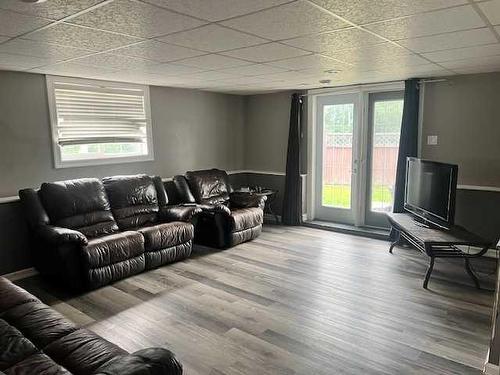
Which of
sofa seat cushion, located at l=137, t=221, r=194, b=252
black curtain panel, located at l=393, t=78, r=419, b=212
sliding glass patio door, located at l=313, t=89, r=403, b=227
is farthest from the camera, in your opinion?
sliding glass patio door, located at l=313, t=89, r=403, b=227

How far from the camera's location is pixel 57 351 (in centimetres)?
187

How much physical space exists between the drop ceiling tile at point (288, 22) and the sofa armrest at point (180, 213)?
8.65 feet

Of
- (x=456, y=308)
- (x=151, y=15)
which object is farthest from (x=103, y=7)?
(x=456, y=308)

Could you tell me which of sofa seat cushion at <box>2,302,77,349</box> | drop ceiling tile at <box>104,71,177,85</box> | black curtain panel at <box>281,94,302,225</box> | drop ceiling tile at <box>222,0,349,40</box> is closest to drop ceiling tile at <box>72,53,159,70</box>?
drop ceiling tile at <box>104,71,177,85</box>

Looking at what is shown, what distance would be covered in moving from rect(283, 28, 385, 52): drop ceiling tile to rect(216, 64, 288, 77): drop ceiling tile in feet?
2.93

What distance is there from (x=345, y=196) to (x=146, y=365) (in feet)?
16.0

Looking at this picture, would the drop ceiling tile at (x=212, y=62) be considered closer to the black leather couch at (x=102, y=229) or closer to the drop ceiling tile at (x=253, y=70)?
the drop ceiling tile at (x=253, y=70)

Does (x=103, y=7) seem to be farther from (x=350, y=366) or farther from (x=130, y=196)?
(x=130, y=196)

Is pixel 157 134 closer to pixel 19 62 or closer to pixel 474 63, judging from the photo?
pixel 19 62

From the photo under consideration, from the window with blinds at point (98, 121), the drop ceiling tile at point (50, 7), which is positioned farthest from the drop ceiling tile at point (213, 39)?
the window with blinds at point (98, 121)

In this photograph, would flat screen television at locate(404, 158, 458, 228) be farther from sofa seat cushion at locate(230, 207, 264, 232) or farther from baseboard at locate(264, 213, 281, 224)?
baseboard at locate(264, 213, 281, 224)

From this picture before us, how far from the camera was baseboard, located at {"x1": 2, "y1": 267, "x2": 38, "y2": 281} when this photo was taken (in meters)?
3.92

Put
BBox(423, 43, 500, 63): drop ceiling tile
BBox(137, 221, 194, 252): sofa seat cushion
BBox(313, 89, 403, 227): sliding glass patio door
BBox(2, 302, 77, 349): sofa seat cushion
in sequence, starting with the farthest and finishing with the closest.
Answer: BBox(313, 89, 403, 227): sliding glass patio door < BBox(137, 221, 194, 252): sofa seat cushion < BBox(423, 43, 500, 63): drop ceiling tile < BBox(2, 302, 77, 349): sofa seat cushion

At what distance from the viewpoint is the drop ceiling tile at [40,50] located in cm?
267
